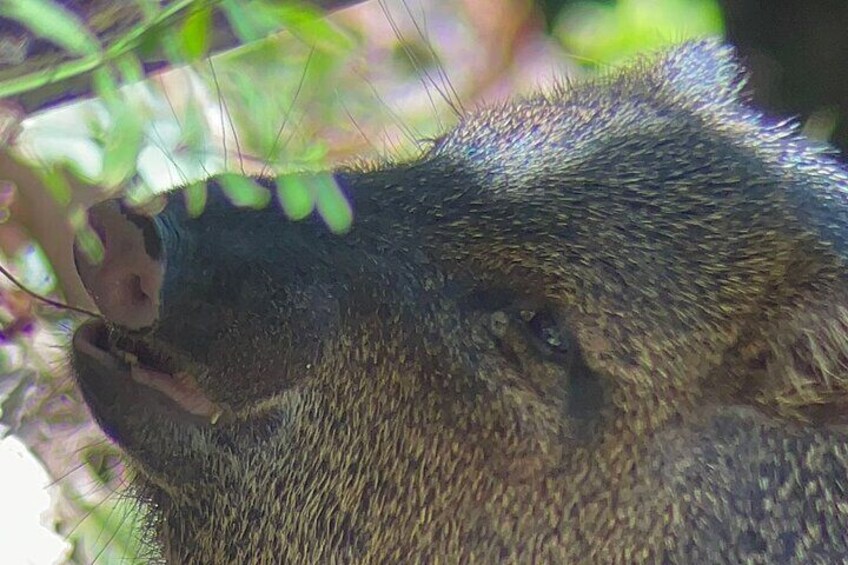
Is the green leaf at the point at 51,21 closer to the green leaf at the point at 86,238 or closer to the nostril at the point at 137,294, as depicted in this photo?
the green leaf at the point at 86,238

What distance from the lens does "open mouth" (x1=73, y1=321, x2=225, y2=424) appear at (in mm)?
1027

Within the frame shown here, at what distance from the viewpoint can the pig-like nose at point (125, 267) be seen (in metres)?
0.92

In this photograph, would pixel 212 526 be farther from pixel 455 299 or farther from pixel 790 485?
pixel 790 485

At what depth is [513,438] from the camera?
40.5 inches

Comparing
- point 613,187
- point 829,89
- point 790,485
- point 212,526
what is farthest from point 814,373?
point 829,89

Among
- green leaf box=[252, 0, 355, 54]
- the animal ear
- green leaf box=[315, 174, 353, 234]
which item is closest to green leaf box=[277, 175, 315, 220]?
green leaf box=[315, 174, 353, 234]

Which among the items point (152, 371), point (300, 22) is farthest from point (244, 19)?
point (152, 371)

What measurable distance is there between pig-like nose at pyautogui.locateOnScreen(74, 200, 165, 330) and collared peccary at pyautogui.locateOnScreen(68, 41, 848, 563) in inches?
1.9

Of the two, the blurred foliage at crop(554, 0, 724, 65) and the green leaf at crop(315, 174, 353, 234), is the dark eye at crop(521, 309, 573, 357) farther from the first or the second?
the blurred foliage at crop(554, 0, 724, 65)

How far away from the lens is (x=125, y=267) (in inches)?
36.9

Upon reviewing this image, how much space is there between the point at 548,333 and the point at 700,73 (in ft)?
1.90

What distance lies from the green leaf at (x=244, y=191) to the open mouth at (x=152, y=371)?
18 centimetres

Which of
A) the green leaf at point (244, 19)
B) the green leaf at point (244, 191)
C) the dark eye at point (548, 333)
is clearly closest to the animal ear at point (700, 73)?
the dark eye at point (548, 333)

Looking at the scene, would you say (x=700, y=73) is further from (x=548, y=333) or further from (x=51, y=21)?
(x=51, y=21)
